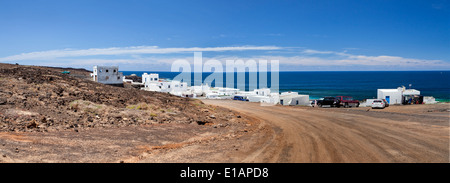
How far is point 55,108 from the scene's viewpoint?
16.0 meters

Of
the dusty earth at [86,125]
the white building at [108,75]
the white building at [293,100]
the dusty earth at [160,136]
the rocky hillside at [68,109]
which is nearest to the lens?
the dusty earth at [160,136]

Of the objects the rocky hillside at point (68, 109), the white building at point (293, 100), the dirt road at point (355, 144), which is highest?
the rocky hillside at point (68, 109)

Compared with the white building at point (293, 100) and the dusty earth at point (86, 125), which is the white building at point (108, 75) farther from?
the white building at point (293, 100)

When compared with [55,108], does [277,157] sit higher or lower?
lower

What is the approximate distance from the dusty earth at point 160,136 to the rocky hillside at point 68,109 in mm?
47

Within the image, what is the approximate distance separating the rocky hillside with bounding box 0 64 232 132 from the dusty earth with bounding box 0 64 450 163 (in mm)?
47

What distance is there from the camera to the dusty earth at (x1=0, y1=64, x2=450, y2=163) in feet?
31.1

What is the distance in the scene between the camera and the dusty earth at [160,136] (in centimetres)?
948

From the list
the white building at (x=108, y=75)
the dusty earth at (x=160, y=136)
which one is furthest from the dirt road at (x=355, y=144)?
the white building at (x=108, y=75)

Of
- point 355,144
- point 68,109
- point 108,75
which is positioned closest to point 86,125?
point 68,109

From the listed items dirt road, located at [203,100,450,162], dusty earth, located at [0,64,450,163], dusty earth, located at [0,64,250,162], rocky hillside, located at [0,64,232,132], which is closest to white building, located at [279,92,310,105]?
rocky hillside, located at [0,64,232,132]
